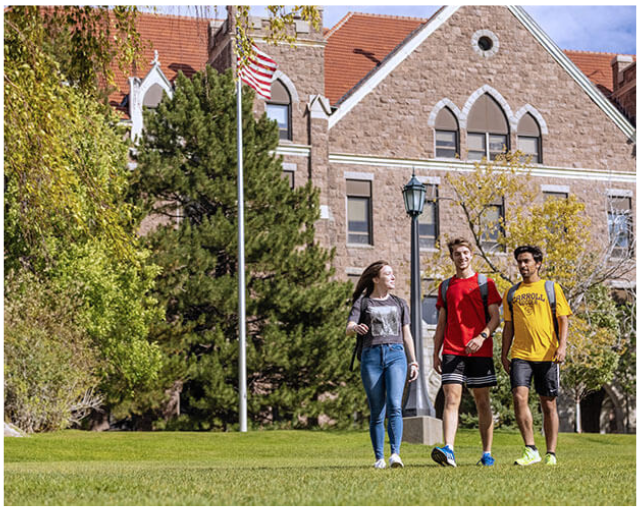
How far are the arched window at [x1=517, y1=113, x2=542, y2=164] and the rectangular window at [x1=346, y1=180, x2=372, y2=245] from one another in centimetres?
565

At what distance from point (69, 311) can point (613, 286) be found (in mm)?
18460

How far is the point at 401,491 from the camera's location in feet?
20.9

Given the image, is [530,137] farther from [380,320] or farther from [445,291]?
[380,320]

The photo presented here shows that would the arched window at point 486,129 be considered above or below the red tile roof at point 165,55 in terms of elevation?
below

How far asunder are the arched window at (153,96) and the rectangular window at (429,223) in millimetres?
8758

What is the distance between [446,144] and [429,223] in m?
2.70

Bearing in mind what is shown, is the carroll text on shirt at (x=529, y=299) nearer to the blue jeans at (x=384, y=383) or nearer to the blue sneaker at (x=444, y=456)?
the blue jeans at (x=384, y=383)

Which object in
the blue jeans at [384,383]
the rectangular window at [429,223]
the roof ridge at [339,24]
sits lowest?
the blue jeans at [384,383]

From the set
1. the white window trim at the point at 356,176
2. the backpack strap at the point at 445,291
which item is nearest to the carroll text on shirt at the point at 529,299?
the backpack strap at the point at 445,291

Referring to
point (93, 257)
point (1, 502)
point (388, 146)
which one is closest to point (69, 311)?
point (93, 257)

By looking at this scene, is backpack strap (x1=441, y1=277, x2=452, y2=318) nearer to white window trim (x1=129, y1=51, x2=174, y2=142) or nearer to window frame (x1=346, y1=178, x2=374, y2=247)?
white window trim (x1=129, y1=51, x2=174, y2=142)

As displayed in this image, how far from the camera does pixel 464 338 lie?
29.2ft

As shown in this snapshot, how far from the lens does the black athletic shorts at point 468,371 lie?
8898 millimetres

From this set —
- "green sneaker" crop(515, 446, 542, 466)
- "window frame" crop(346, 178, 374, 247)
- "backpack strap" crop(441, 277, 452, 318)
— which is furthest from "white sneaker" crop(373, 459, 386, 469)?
"window frame" crop(346, 178, 374, 247)
